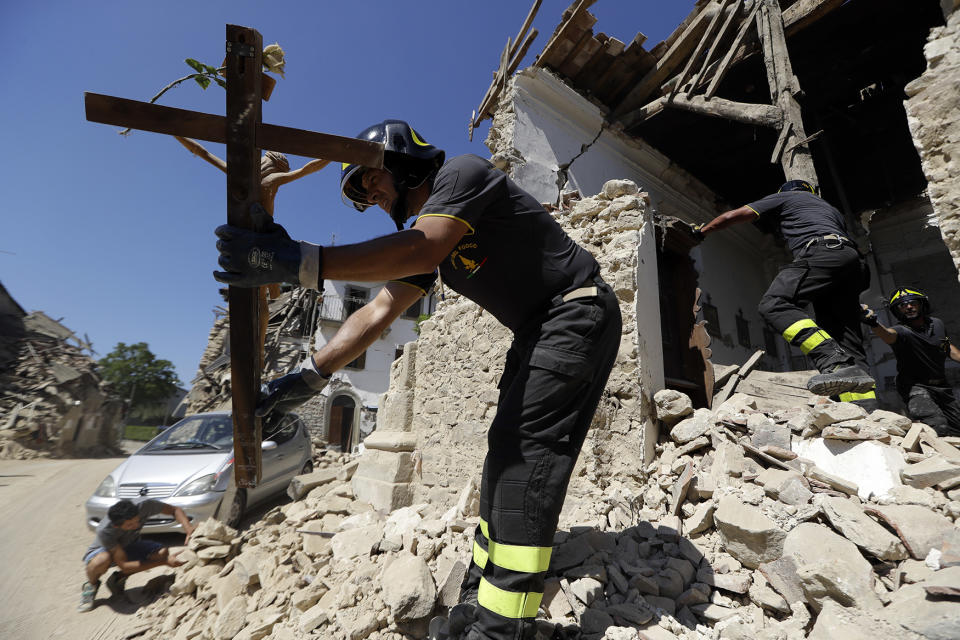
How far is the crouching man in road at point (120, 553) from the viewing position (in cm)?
365

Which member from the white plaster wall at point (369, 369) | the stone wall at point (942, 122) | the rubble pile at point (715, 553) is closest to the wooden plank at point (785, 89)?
the stone wall at point (942, 122)

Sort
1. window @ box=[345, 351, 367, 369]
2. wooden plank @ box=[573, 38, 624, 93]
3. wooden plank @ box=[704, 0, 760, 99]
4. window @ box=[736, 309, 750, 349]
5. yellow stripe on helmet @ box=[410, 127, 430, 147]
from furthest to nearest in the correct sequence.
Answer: window @ box=[345, 351, 367, 369] → window @ box=[736, 309, 750, 349] → wooden plank @ box=[573, 38, 624, 93] → wooden plank @ box=[704, 0, 760, 99] → yellow stripe on helmet @ box=[410, 127, 430, 147]

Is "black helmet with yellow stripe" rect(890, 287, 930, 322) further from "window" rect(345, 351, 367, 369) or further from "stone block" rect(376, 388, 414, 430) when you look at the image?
"window" rect(345, 351, 367, 369)

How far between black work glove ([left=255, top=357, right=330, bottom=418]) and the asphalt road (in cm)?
306

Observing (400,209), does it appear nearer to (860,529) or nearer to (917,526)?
(860,529)

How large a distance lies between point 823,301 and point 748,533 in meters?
2.31

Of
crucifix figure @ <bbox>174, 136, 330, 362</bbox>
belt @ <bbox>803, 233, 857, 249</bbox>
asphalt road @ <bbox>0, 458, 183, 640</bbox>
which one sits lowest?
asphalt road @ <bbox>0, 458, 183, 640</bbox>

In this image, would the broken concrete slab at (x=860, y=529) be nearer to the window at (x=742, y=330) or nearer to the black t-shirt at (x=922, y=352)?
the black t-shirt at (x=922, y=352)

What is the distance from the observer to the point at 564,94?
5.93 m

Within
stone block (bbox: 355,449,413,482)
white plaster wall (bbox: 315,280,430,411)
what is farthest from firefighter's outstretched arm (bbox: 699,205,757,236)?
white plaster wall (bbox: 315,280,430,411)

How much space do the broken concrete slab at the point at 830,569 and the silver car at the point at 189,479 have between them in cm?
397

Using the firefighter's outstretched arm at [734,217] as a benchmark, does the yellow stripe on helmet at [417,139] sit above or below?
below

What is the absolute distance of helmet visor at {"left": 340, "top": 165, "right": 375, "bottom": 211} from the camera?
1.84m

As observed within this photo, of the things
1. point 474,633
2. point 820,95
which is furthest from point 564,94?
point 474,633
